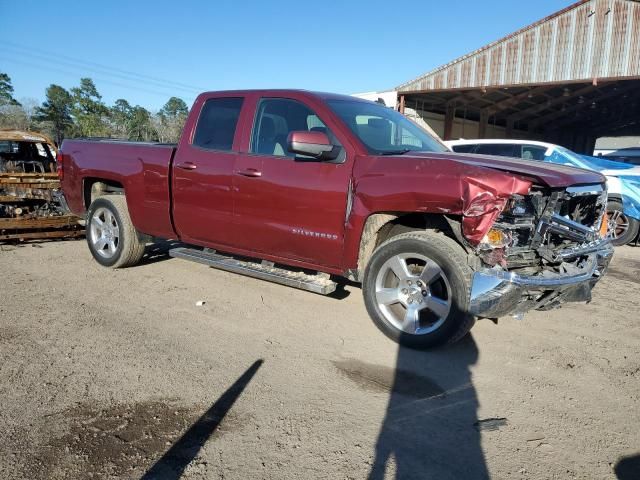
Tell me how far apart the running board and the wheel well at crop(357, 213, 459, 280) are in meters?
0.35

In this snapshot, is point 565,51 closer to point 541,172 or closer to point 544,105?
→ point 544,105

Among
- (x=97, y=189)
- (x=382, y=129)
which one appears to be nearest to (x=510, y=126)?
(x=382, y=129)

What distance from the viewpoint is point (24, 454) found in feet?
7.94

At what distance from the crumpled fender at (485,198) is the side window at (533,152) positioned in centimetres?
756

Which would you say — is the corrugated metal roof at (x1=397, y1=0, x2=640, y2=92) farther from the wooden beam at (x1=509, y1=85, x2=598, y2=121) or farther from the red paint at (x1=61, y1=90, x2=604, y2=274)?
the red paint at (x1=61, y1=90, x2=604, y2=274)

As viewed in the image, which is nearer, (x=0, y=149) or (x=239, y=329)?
(x=239, y=329)

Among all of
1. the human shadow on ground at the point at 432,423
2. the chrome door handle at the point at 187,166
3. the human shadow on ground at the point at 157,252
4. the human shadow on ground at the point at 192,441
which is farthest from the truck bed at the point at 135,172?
the human shadow on ground at the point at 432,423

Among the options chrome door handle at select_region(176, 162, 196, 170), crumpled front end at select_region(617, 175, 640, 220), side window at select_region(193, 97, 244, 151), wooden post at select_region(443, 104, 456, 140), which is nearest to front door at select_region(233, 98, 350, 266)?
side window at select_region(193, 97, 244, 151)

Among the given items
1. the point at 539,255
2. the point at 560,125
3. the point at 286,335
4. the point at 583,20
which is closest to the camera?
the point at 539,255

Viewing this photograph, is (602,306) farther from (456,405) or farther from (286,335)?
(286,335)

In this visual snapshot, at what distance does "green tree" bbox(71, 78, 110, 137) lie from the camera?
133ft

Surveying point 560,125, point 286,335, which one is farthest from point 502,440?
point 560,125

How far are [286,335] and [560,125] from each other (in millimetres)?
29217

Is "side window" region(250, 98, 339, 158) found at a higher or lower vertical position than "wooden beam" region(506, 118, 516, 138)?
lower
